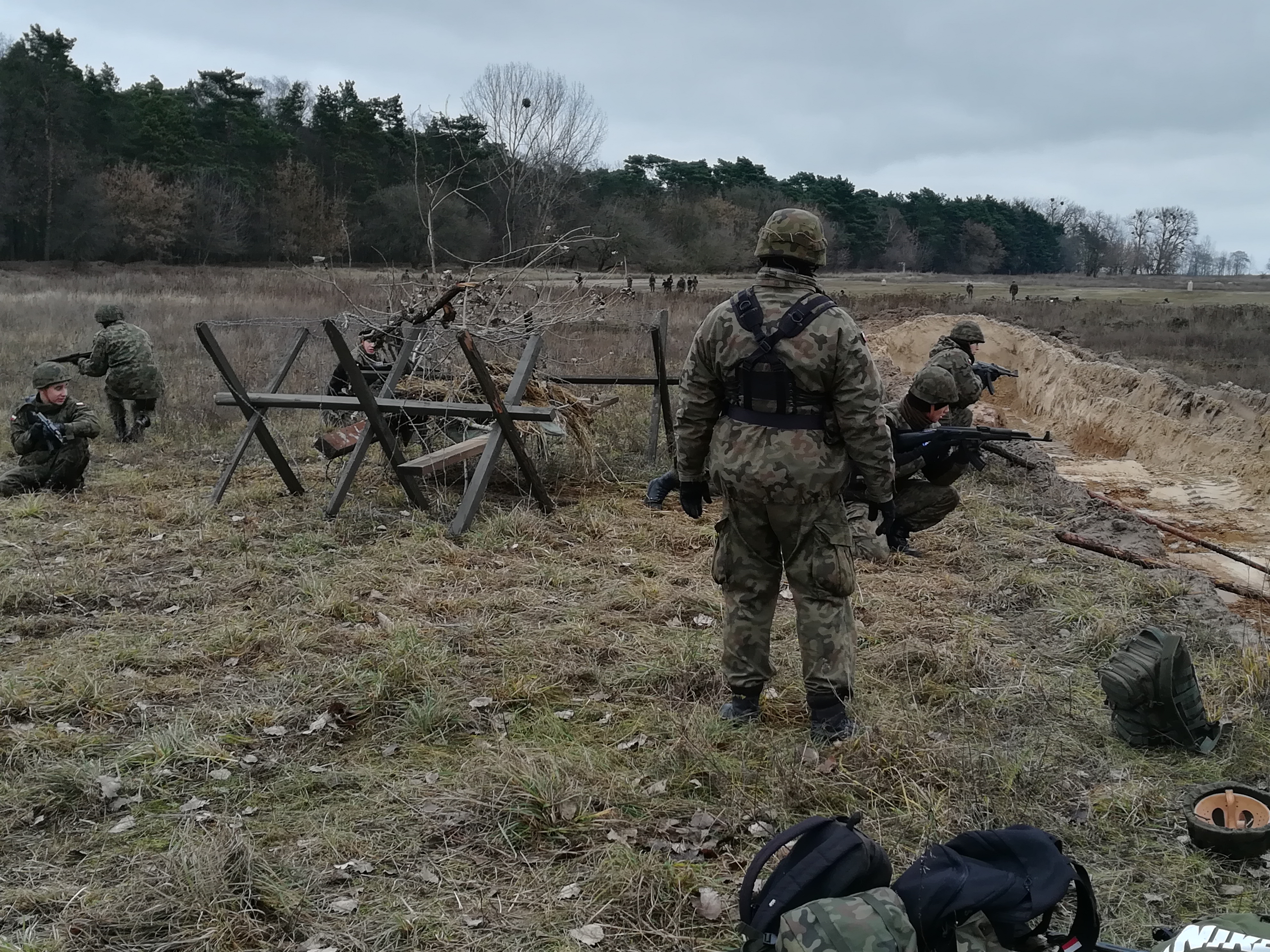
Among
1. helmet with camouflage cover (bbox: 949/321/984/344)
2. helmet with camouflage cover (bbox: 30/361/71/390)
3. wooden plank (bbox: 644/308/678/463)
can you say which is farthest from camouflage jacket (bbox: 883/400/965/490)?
helmet with camouflage cover (bbox: 30/361/71/390)

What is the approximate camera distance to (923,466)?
18.7 ft

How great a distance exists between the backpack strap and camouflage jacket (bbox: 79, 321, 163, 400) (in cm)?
1084

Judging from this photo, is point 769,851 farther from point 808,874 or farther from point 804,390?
point 804,390

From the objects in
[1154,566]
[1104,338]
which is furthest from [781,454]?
[1104,338]

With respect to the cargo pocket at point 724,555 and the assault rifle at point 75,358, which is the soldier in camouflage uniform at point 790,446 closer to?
the cargo pocket at point 724,555

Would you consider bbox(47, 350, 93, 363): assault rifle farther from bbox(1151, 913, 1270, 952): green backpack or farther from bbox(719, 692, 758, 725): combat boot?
bbox(1151, 913, 1270, 952): green backpack

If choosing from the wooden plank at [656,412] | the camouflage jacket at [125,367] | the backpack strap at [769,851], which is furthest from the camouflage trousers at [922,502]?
the camouflage jacket at [125,367]

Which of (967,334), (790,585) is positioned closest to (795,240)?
(790,585)

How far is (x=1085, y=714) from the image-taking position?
182 inches

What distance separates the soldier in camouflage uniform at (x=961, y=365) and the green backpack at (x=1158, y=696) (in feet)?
5.60

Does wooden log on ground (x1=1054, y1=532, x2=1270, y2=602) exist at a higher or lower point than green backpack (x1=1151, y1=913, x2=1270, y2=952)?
lower

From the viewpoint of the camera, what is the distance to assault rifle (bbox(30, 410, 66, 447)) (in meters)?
8.77

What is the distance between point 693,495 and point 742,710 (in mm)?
1002

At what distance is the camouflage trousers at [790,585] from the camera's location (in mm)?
4141
